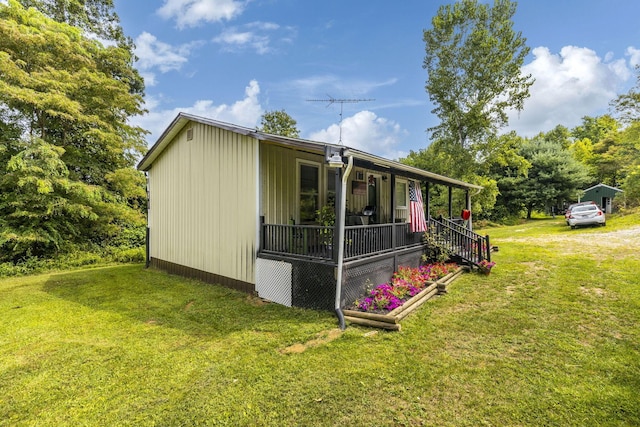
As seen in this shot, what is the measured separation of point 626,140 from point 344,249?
88.3ft

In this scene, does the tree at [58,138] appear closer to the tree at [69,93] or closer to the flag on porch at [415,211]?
the tree at [69,93]

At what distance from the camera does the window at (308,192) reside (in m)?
7.74

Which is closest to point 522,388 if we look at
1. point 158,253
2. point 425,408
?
point 425,408

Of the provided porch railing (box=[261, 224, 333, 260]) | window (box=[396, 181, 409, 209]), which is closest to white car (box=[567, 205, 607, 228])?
window (box=[396, 181, 409, 209])

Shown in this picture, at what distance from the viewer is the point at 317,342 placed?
4434 millimetres

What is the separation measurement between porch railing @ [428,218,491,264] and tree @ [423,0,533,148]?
1330 cm

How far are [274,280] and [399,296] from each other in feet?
8.38

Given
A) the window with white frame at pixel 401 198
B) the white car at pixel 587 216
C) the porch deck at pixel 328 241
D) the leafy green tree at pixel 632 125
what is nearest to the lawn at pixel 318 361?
the porch deck at pixel 328 241

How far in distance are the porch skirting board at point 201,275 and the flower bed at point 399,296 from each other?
260 cm

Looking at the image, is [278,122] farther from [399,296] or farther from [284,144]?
[399,296]

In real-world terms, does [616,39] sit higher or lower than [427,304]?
higher

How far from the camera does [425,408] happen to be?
9.73 feet

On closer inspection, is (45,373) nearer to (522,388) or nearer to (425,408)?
(425,408)

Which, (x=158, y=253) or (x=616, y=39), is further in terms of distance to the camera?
(x=616, y=39)
